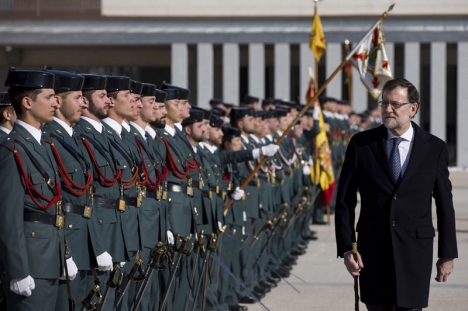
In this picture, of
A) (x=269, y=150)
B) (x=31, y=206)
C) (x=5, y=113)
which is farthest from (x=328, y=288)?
(x=31, y=206)

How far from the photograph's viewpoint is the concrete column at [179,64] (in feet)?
108

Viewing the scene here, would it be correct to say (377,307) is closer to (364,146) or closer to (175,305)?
(364,146)

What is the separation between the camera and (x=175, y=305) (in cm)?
825

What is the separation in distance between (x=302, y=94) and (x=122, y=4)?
18.1 feet

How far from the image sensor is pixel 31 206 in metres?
5.72

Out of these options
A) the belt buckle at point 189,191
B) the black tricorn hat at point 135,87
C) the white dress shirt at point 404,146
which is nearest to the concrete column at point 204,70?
the belt buckle at point 189,191

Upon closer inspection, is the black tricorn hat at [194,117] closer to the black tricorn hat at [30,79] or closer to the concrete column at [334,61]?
the black tricorn hat at [30,79]

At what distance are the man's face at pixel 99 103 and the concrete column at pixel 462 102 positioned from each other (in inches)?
1040

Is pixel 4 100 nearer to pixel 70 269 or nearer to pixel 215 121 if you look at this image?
pixel 70 269

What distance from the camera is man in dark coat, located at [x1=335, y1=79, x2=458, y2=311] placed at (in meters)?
5.92

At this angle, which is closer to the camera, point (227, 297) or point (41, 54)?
point (227, 297)

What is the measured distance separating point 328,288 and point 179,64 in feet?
73.5

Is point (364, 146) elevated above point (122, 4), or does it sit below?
below

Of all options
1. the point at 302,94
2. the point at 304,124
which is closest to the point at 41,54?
the point at 302,94
